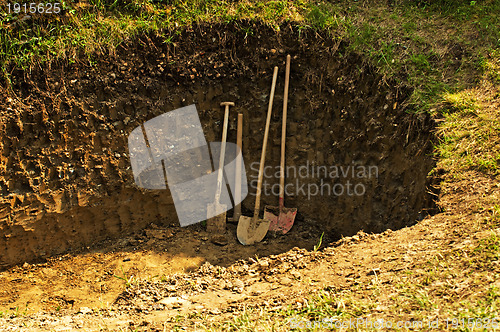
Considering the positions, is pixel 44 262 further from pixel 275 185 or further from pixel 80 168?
pixel 275 185

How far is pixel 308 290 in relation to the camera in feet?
9.74

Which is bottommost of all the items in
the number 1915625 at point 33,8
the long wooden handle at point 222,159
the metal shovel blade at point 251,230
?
the metal shovel blade at point 251,230

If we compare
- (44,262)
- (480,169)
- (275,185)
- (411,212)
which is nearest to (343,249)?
(411,212)

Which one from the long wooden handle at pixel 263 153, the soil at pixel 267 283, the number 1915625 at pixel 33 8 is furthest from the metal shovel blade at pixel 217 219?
the number 1915625 at pixel 33 8

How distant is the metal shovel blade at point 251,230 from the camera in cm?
479

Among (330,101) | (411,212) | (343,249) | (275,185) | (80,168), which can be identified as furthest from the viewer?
(275,185)

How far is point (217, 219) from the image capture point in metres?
4.95

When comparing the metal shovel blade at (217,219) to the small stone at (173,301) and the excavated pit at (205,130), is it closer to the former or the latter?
the excavated pit at (205,130)

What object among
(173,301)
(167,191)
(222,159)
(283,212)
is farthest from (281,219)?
(173,301)

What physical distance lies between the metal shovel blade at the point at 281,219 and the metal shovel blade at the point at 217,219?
0.53 meters

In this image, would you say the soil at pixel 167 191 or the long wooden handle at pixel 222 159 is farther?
the long wooden handle at pixel 222 159

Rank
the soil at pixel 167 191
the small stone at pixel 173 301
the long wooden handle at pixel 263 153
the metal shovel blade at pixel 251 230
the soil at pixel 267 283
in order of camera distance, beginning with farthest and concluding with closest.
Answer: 1. the long wooden handle at pixel 263 153
2. the metal shovel blade at pixel 251 230
3. the soil at pixel 167 191
4. the small stone at pixel 173 301
5. the soil at pixel 267 283

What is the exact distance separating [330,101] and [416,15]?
68.7 inches

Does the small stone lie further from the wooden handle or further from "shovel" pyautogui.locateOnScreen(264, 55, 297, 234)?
"shovel" pyautogui.locateOnScreen(264, 55, 297, 234)
